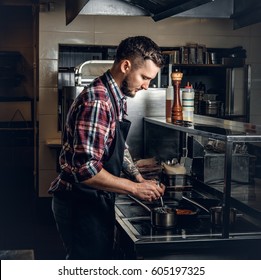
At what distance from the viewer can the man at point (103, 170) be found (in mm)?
1509

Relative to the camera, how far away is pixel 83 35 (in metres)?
4.41

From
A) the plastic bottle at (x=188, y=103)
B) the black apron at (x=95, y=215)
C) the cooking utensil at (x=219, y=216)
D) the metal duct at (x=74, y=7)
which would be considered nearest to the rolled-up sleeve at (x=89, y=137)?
the black apron at (x=95, y=215)

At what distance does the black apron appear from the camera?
160cm

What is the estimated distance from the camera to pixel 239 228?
65.5 inches

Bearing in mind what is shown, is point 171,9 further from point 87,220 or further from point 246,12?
point 87,220

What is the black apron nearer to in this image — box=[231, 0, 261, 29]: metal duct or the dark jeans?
the dark jeans

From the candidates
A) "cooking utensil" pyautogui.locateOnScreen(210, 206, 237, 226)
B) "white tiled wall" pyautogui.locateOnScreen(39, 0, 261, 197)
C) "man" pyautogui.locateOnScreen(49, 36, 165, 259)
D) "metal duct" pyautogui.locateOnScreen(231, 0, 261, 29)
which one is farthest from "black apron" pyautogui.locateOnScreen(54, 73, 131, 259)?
"white tiled wall" pyautogui.locateOnScreen(39, 0, 261, 197)

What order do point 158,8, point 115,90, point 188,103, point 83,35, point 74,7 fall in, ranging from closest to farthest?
point 115,90 → point 188,103 → point 158,8 → point 74,7 → point 83,35

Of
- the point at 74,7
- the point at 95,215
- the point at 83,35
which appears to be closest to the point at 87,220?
the point at 95,215

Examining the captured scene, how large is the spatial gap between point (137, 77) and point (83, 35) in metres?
2.89

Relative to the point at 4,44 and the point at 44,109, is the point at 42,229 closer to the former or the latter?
the point at 44,109

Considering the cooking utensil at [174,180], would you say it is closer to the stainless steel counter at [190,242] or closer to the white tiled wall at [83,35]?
the stainless steel counter at [190,242]

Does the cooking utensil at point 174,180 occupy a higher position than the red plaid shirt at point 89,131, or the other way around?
the red plaid shirt at point 89,131
